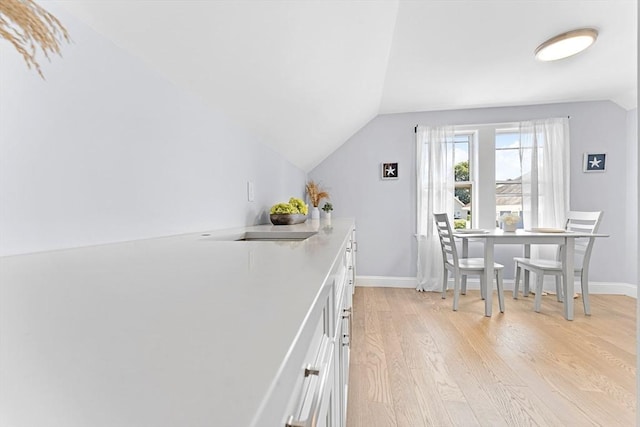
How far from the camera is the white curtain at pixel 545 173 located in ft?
11.5

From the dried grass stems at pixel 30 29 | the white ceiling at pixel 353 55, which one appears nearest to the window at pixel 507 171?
the white ceiling at pixel 353 55

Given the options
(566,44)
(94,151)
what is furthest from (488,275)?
(94,151)

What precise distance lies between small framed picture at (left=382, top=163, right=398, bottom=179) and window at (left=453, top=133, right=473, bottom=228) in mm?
731

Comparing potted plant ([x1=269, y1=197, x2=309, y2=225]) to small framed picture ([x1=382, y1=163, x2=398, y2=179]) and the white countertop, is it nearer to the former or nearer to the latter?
the white countertop

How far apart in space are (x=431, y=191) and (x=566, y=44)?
1788mm

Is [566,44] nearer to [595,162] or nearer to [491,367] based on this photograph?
[595,162]

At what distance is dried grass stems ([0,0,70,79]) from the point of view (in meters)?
0.56

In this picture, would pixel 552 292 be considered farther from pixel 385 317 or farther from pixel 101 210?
pixel 101 210

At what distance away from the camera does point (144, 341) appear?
255mm

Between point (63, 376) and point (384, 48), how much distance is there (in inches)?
96.7

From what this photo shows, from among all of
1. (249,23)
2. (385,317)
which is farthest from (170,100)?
(385,317)

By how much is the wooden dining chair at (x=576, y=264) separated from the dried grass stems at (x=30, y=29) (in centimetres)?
360

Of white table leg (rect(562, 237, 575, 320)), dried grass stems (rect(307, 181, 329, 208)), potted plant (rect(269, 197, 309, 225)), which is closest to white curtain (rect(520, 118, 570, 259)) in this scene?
white table leg (rect(562, 237, 575, 320))

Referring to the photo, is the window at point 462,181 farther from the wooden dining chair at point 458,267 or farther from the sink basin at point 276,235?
the sink basin at point 276,235
